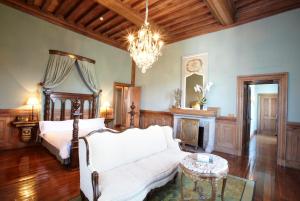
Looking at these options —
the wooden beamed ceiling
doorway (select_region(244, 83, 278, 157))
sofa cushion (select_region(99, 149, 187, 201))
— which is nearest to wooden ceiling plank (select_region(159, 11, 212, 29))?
the wooden beamed ceiling

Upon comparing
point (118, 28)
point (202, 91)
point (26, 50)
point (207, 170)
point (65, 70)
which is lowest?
point (207, 170)

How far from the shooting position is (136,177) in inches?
76.3

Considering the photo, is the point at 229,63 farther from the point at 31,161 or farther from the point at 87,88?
the point at 31,161

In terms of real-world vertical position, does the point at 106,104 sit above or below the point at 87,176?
above

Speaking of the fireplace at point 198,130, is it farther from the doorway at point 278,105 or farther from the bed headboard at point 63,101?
the bed headboard at point 63,101

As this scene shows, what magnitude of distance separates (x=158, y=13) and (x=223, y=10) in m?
1.72

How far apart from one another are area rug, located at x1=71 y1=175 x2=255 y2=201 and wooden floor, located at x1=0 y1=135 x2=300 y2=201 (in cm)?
15

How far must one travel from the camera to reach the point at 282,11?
394 centimetres

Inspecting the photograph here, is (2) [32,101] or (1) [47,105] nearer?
(2) [32,101]

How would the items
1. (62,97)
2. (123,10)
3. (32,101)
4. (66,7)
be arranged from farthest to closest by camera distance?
(62,97) → (66,7) → (32,101) → (123,10)

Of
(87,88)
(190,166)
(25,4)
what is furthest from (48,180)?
(25,4)

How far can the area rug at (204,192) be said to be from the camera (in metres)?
2.30

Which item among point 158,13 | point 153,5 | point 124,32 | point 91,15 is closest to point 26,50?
point 91,15

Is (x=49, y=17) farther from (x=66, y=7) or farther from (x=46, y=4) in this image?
(x=66, y=7)
